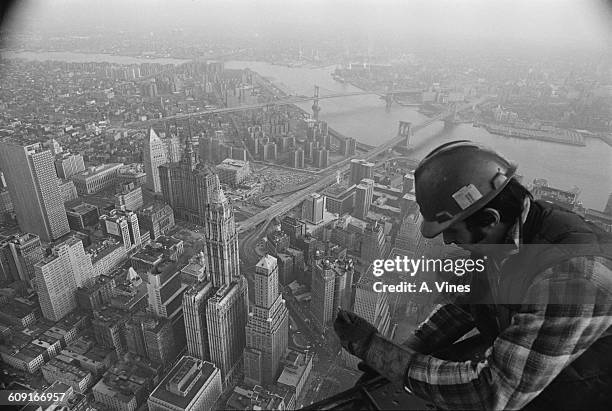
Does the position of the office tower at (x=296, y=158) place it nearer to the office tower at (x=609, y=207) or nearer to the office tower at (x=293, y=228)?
the office tower at (x=293, y=228)

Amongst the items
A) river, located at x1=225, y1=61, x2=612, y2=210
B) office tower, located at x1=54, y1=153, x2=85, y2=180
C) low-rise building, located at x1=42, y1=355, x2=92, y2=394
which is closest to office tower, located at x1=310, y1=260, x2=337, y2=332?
river, located at x1=225, y1=61, x2=612, y2=210

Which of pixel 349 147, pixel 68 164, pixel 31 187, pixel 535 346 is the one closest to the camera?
pixel 535 346

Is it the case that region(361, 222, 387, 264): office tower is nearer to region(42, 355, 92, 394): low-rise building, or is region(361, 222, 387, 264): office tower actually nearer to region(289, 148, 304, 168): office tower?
region(42, 355, 92, 394): low-rise building

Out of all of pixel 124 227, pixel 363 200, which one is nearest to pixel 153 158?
pixel 124 227

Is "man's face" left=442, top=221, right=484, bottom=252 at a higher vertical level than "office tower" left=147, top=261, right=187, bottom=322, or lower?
higher

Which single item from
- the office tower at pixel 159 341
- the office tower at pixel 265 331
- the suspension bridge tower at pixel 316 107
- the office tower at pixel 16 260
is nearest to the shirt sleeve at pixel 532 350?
the office tower at pixel 265 331

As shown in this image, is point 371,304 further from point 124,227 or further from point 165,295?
point 124,227
